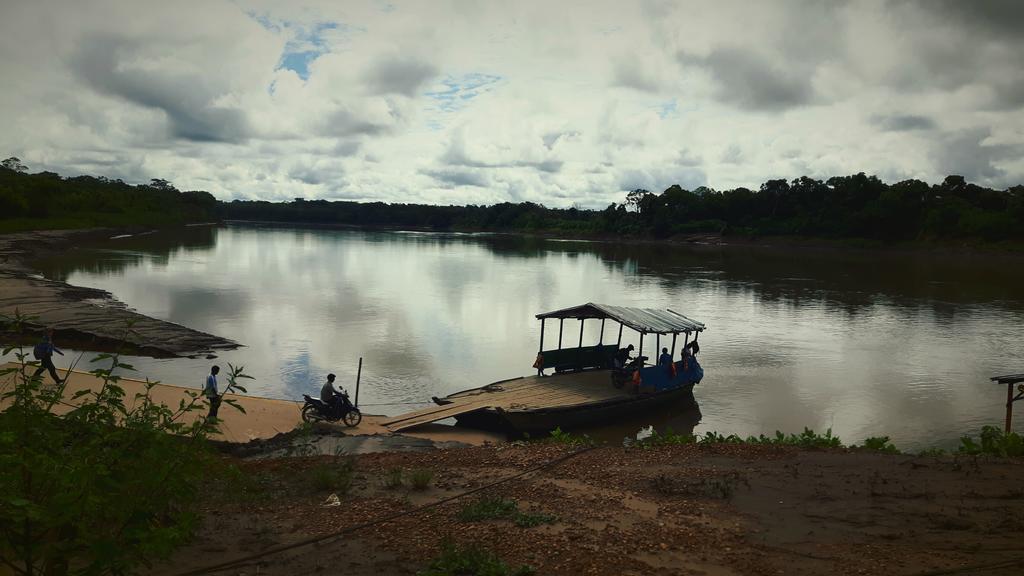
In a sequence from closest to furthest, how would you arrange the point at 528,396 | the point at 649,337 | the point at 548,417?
the point at 548,417, the point at 528,396, the point at 649,337

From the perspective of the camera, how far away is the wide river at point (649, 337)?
2117 centimetres

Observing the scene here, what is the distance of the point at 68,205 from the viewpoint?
87250 mm

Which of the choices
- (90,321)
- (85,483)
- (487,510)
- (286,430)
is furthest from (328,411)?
(90,321)

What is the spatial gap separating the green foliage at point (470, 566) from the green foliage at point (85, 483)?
3.16m

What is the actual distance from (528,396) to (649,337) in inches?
579

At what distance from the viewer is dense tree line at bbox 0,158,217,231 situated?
71562mm

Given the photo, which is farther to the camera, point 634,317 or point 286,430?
point 634,317

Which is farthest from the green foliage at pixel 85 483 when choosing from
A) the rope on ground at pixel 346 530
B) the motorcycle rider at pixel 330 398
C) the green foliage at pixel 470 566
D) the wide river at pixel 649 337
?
the wide river at pixel 649 337

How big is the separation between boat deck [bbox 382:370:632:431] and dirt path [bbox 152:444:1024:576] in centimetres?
405

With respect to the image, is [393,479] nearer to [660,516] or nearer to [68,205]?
[660,516]

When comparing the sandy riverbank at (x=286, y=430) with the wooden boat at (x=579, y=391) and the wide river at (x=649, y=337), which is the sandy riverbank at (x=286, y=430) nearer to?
the wooden boat at (x=579, y=391)

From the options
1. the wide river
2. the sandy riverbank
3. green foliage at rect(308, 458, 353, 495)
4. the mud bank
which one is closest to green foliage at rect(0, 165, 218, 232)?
the wide river

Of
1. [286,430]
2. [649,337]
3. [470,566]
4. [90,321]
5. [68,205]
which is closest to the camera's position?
[470,566]

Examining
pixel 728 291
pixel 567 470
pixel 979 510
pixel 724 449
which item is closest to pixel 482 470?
pixel 567 470
